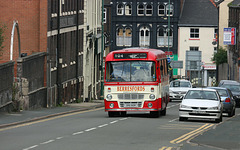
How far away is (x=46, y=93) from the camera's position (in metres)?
40.6

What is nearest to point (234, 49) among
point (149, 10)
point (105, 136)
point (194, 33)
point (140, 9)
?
point (194, 33)

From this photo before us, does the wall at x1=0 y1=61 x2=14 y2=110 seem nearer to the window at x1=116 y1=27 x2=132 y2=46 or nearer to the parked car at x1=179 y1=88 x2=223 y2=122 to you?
the parked car at x1=179 y1=88 x2=223 y2=122

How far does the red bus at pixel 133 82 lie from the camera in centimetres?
2909

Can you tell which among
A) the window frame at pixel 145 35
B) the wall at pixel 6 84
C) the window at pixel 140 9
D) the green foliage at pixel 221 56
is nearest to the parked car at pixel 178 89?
the wall at pixel 6 84

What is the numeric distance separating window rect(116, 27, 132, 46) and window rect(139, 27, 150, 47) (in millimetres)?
1754

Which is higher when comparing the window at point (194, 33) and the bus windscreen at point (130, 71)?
the window at point (194, 33)

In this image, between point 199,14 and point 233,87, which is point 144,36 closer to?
point 199,14

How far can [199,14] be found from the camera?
102625 mm

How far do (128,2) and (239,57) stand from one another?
33144mm

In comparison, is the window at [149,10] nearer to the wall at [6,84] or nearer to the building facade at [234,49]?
the building facade at [234,49]

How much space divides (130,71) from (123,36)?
241 ft

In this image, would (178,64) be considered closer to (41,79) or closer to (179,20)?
(179,20)

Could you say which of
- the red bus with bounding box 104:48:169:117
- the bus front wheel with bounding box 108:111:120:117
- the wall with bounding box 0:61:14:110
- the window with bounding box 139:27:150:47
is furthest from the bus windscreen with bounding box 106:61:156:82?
the window with bounding box 139:27:150:47

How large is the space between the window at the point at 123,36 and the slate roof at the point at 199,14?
8212 millimetres
